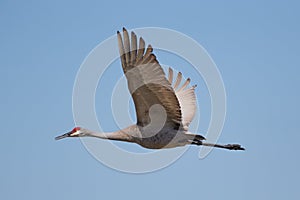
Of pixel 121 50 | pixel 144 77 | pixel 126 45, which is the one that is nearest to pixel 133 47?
pixel 126 45

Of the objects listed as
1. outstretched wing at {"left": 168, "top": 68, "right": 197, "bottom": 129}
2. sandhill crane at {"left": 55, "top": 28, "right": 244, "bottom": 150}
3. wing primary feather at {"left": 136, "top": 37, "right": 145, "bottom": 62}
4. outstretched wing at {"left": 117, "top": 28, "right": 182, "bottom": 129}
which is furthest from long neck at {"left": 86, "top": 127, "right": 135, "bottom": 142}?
outstretched wing at {"left": 168, "top": 68, "right": 197, "bottom": 129}

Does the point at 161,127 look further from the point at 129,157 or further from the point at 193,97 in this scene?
the point at 193,97

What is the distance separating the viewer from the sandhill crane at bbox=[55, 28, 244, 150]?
19609 mm

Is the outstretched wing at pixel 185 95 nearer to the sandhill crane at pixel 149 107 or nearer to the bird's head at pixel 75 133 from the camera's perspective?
the sandhill crane at pixel 149 107

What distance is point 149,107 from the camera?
21.1 meters

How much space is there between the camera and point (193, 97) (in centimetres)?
2630

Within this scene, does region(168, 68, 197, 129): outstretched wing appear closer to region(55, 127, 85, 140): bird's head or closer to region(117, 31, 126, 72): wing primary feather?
region(55, 127, 85, 140): bird's head

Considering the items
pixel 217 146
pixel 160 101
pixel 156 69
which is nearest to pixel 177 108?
pixel 160 101

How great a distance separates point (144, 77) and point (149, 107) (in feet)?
4.80

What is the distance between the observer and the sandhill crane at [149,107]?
19609 millimetres

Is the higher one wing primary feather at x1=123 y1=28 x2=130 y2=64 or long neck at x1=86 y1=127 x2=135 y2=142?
wing primary feather at x1=123 y1=28 x2=130 y2=64

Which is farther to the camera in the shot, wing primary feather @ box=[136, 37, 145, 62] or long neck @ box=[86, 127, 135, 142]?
long neck @ box=[86, 127, 135, 142]

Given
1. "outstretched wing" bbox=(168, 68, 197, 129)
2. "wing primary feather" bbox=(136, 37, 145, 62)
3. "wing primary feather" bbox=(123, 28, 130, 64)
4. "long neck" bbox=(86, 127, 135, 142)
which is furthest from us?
"outstretched wing" bbox=(168, 68, 197, 129)

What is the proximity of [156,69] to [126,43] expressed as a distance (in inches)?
41.5
